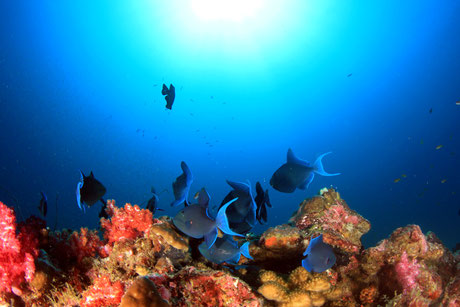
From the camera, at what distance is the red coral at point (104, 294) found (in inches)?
82.9

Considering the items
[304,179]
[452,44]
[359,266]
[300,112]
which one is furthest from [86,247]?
[300,112]

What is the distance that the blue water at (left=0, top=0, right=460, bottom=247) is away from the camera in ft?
160

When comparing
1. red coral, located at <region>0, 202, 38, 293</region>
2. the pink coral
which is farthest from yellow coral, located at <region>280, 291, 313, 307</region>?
red coral, located at <region>0, 202, 38, 293</region>

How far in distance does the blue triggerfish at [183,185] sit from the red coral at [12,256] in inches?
71.6

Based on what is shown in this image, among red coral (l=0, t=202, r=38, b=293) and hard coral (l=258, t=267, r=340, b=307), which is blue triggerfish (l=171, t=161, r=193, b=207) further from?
red coral (l=0, t=202, r=38, b=293)

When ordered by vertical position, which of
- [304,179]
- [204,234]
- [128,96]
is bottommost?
[204,234]

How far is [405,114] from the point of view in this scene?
235ft

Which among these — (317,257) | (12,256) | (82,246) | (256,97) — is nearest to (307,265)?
(317,257)

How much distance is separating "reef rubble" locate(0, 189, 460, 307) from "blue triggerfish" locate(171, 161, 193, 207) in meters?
0.38

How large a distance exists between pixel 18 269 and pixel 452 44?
71.8 m

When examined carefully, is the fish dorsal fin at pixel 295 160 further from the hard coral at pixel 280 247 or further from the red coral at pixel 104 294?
the red coral at pixel 104 294

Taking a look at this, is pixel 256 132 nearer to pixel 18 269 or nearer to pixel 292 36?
pixel 292 36

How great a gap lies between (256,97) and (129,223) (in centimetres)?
7982

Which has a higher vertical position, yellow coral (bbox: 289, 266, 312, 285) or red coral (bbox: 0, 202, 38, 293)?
yellow coral (bbox: 289, 266, 312, 285)
